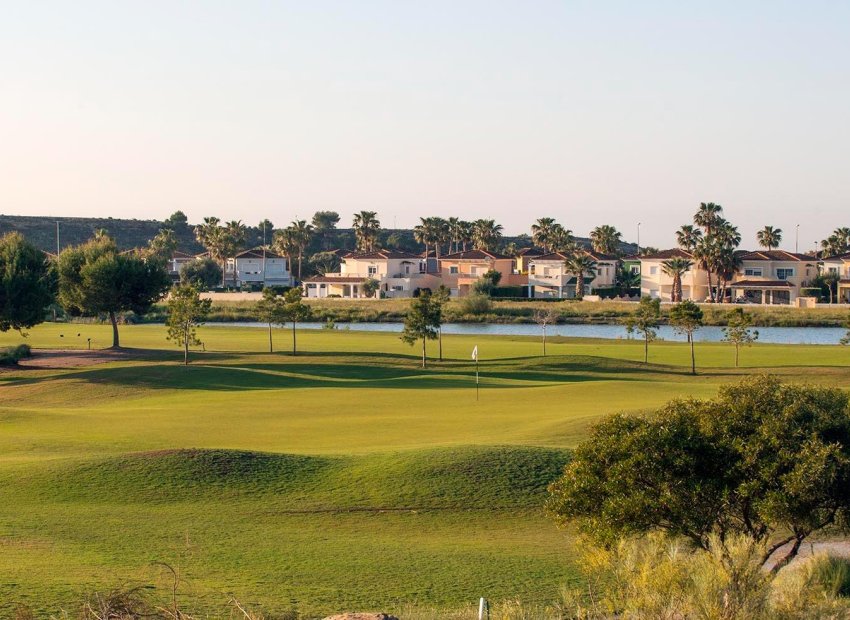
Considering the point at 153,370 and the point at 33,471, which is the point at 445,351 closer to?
the point at 153,370

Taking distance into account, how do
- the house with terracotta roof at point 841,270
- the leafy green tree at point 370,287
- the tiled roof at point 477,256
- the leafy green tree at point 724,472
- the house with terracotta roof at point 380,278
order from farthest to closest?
the tiled roof at point 477,256
the house with terracotta roof at point 380,278
the leafy green tree at point 370,287
the house with terracotta roof at point 841,270
the leafy green tree at point 724,472

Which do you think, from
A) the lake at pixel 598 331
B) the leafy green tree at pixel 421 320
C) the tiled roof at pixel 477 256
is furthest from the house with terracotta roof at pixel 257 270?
the leafy green tree at pixel 421 320

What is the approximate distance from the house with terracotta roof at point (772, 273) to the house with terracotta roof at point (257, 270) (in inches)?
2520

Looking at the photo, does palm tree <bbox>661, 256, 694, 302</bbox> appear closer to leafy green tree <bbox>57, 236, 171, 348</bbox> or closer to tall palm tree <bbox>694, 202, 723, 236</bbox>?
tall palm tree <bbox>694, 202, 723, 236</bbox>

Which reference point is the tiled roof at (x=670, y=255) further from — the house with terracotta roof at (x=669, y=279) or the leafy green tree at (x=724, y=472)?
the leafy green tree at (x=724, y=472)

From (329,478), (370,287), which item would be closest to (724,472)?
(329,478)

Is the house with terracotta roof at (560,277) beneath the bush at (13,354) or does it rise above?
above

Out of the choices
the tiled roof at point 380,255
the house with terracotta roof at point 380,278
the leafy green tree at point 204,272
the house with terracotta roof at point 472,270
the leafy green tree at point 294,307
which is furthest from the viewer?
the tiled roof at point 380,255

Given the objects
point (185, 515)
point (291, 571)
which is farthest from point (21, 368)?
point (291, 571)

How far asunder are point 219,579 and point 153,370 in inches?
1631

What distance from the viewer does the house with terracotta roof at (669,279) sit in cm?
14038

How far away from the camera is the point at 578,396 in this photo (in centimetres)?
5016

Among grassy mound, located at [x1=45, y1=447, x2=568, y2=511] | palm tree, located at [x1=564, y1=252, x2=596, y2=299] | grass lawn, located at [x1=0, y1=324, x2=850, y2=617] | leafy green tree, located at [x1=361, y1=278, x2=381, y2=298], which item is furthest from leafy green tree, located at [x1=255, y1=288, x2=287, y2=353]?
leafy green tree, located at [x1=361, y1=278, x2=381, y2=298]

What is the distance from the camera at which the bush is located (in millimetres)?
63531
